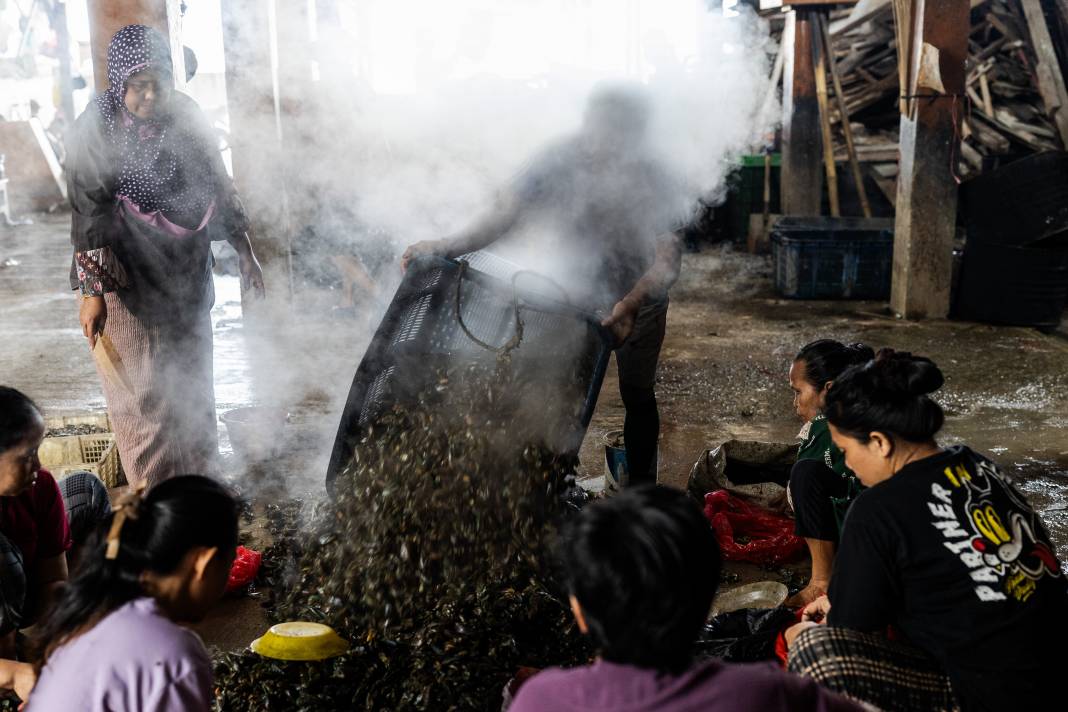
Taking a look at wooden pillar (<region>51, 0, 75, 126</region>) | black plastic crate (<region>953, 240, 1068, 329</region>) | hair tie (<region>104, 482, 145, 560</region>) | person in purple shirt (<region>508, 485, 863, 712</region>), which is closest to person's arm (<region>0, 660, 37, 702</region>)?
hair tie (<region>104, 482, 145, 560</region>)

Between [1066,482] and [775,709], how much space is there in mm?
3942

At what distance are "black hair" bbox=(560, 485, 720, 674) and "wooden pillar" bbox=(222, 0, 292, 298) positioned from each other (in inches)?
236

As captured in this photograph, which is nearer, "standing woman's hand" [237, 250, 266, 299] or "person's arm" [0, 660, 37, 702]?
"person's arm" [0, 660, 37, 702]

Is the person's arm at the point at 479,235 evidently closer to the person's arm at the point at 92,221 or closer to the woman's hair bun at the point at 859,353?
the person's arm at the point at 92,221

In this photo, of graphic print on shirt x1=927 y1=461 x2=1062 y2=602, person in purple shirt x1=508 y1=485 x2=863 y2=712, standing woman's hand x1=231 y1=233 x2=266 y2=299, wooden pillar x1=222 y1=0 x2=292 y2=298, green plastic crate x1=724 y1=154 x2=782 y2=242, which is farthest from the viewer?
green plastic crate x1=724 y1=154 x2=782 y2=242

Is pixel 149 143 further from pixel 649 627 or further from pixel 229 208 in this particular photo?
pixel 649 627

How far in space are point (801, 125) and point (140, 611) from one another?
421 inches

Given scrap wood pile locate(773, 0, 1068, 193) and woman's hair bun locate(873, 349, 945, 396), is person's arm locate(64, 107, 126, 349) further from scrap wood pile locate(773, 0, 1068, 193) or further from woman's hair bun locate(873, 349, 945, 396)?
scrap wood pile locate(773, 0, 1068, 193)

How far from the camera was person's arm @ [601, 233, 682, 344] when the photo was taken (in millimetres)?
3350

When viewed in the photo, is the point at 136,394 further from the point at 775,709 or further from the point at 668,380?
the point at 668,380

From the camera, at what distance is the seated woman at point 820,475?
10.5 ft

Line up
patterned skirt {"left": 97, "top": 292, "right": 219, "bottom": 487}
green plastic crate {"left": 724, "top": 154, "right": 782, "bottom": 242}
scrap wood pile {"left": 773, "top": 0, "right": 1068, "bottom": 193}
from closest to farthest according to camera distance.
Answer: patterned skirt {"left": 97, "top": 292, "right": 219, "bottom": 487}
scrap wood pile {"left": 773, "top": 0, "right": 1068, "bottom": 193}
green plastic crate {"left": 724, "top": 154, "right": 782, "bottom": 242}

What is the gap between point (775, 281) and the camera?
10.2 m

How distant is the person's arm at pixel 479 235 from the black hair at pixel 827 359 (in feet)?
4.04
